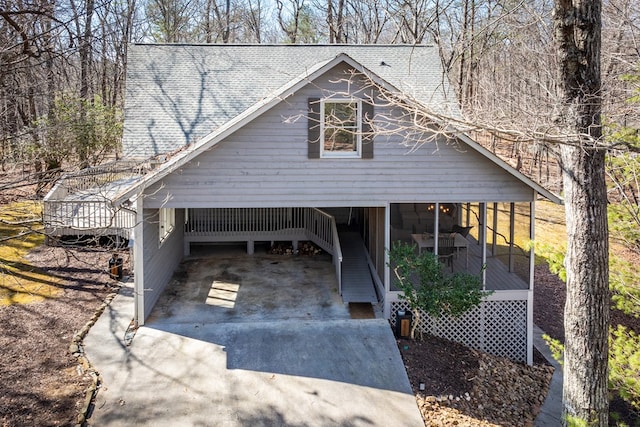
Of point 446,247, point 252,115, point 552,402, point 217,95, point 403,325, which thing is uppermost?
point 217,95

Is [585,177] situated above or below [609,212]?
above

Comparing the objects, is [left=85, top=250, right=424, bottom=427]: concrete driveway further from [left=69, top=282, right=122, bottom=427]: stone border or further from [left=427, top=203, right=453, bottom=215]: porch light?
[left=427, top=203, right=453, bottom=215]: porch light

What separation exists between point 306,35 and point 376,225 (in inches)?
948

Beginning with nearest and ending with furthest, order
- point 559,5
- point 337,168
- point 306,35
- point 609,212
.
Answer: point 559,5, point 609,212, point 337,168, point 306,35

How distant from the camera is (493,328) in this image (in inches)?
380

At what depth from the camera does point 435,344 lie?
9.09m

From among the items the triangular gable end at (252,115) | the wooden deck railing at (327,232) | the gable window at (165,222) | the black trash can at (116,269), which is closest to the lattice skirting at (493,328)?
the wooden deck railing at (327,232)

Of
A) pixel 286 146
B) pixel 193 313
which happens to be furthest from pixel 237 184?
pixel 193 313

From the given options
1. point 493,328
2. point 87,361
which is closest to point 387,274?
point 493,328

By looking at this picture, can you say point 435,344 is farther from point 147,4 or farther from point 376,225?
point 147,4

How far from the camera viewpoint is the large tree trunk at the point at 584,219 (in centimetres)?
564

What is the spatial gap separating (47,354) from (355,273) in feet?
22.3

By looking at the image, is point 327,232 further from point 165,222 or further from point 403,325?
point 403,325

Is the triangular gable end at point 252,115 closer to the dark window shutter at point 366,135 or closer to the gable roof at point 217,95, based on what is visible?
the dark window shutter at point 366,135
